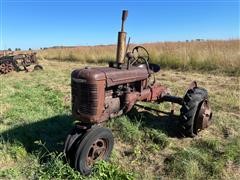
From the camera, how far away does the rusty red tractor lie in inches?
155

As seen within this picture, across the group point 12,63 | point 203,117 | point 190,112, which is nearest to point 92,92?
point 190,112

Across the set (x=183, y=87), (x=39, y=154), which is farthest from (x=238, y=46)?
(x=39, y=154)

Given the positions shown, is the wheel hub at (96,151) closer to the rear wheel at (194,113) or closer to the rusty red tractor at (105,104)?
the rusty red tractor at (105,104)

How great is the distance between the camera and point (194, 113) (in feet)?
16.1

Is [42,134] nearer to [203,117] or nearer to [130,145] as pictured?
[130,145]

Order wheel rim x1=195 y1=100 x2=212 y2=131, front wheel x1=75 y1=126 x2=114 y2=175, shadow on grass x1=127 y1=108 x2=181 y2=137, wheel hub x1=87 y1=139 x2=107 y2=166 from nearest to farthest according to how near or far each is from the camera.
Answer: front wheel x1=75 y1=126 x2=114 y2=175
wheel hub x1=87 y1=139 x2=107 y2=166
wheel rim x1=195 y1=100 x2=212 y2=131
shadow on grass x1=127 y1=108 x2=181 y2=137

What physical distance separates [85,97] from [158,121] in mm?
2153

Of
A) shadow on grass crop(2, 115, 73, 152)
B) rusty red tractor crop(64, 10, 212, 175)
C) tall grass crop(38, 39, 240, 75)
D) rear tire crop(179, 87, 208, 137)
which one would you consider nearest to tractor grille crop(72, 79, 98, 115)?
rusty red tractor crop(64, 10, 212, 175)

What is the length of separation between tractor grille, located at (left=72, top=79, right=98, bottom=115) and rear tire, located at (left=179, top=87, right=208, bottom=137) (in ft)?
4.91

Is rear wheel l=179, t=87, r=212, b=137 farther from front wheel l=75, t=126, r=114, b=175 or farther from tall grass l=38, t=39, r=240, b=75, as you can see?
tall grass l=38, t=39, r=240, b=75

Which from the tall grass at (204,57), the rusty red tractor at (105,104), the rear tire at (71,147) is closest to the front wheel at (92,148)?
the rusty red tractor at (105,104)

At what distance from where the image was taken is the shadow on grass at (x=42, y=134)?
475cm

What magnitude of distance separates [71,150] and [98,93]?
76 cm

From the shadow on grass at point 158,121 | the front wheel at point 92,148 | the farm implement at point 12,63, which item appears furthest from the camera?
the farm implement at point 12,63
